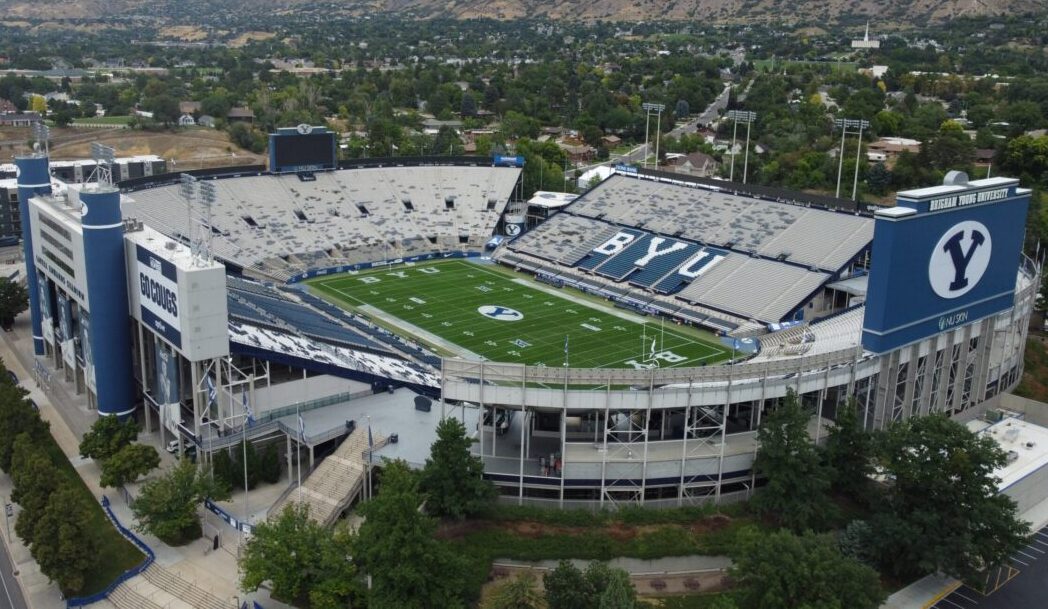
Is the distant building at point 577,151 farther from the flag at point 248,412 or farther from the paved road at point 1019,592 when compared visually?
the paved road at point 1019,592

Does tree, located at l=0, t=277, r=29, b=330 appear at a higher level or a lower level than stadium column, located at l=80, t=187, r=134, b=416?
lower

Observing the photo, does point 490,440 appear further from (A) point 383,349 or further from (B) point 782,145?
(B) point 782,145

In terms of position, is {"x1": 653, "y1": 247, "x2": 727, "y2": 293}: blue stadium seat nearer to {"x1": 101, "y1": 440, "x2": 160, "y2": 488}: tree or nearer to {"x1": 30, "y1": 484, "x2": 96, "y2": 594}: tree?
{"x1": 101, "y1": 440, "x2": 160, "y2": 488}: tree

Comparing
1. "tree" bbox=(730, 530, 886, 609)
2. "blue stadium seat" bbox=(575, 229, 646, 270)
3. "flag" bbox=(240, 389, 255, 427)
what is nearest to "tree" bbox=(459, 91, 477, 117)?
"blue stadium seat" bbox=(575, 229, 646, 270)

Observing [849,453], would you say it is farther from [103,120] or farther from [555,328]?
[103,120]

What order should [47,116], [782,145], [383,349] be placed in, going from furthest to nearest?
[47,116]
[782,145]
[383,349]

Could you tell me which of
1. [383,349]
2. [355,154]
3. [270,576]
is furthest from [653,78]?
[270,576]

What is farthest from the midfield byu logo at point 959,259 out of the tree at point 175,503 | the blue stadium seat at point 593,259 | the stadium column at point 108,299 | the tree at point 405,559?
the stadium column at point 108,299
